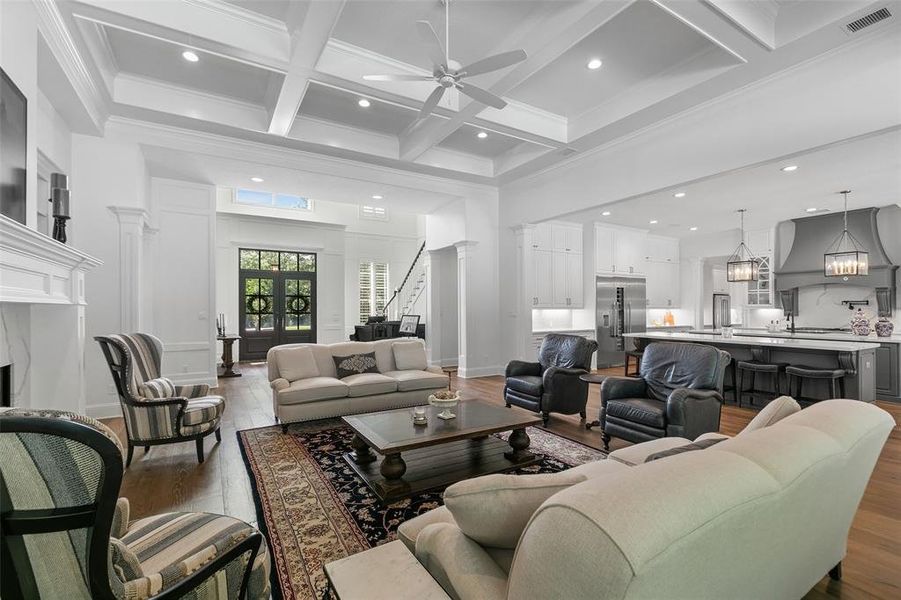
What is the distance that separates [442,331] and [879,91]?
7066mm

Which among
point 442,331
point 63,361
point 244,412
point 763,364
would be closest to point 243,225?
point 442,331

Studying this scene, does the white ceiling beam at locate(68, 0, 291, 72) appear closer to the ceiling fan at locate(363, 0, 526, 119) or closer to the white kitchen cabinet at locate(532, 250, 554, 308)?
the ceiling fan at locate(363, 0, 526, 119)

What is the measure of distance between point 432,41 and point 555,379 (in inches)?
127

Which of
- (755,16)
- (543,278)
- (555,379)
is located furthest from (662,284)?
(755,16)

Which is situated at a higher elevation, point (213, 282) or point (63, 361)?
point (213, 282)

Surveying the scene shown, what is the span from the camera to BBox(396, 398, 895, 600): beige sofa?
722mm

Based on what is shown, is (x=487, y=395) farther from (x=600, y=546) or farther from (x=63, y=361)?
(x=600, y=546)

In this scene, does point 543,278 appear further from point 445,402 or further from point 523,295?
point 445,402

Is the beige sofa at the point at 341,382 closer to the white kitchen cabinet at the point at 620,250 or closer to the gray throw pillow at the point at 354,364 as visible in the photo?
the gray throw pillow at the point at 354,364

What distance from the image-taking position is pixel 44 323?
306cm

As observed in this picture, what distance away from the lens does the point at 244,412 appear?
16.2ft

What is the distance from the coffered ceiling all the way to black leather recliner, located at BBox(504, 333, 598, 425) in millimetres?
2592

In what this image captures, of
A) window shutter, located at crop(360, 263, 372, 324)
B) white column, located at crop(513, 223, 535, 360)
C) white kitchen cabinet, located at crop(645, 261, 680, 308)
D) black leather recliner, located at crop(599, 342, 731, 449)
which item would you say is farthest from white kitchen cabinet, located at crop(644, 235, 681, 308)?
window shutter, located at crop(360, 263, 372, 324)

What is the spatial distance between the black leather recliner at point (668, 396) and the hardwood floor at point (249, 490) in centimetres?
47
